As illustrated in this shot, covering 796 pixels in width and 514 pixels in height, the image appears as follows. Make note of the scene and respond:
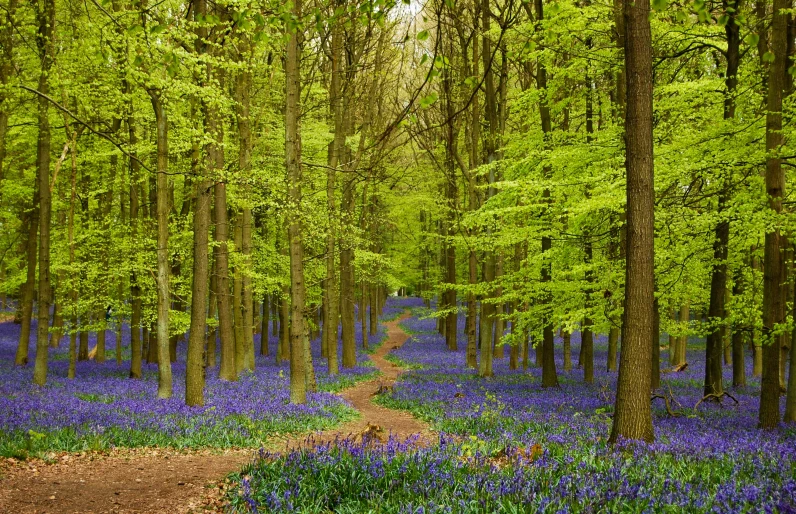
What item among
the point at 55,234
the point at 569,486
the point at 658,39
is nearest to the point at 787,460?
the point at 569,486

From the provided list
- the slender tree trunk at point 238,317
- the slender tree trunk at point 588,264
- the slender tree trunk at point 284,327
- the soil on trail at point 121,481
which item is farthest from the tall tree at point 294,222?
the slender tree trunk at point 284,327

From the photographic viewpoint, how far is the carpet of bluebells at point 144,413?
888cm

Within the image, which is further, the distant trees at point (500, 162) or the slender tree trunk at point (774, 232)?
the slender tree trunk at point (774, 232)

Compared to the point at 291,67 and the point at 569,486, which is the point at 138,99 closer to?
the point at 291,67

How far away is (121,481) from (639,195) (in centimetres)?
760

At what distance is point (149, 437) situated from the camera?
9.22 meters

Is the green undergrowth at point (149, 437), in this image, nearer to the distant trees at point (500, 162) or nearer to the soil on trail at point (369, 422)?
the soil on trail at point (369, 422)

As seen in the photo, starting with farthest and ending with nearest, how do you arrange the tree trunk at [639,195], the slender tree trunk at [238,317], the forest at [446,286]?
1. the slender tree trunk at [238,317]
2. the tree trunk at [639,195]
3. the forest at [446,286]

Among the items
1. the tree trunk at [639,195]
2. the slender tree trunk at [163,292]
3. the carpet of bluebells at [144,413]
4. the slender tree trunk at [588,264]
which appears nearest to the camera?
the tree trunk at [639,195]

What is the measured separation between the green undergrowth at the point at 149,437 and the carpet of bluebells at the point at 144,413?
13 mm

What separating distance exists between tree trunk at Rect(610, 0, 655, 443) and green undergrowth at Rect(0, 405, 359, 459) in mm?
5514

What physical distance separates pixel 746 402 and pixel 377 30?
1964cm

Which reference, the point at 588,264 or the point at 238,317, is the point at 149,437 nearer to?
the point at 588,264

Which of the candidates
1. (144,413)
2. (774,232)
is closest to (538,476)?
(774,232)
